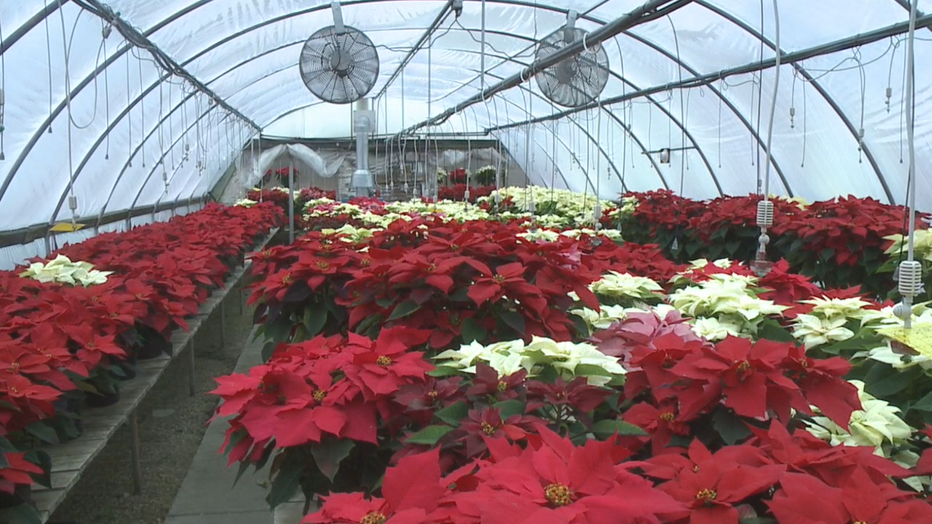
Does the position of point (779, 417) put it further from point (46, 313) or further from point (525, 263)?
point (46, 313)

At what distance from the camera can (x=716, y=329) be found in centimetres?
213

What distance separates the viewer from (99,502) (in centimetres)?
402

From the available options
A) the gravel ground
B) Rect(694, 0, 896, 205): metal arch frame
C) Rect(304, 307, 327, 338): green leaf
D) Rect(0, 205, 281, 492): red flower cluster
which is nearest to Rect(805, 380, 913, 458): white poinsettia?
Rect(304, 307, 327, 338): green leaf

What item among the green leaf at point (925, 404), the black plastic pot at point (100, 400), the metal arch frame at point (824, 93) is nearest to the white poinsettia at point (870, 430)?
the green leaf at point (925, 404)

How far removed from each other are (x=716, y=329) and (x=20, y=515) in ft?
6.69

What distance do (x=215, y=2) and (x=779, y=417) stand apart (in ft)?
31.3

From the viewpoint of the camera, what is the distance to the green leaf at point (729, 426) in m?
1.41

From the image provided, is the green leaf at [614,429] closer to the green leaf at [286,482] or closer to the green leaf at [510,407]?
the green leaf at [510,407]

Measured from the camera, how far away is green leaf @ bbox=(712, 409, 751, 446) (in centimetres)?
141

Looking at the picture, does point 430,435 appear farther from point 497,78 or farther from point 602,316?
point 497,78

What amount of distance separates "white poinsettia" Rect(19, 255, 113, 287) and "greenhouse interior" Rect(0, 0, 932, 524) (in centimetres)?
4

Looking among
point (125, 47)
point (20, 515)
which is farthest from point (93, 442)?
point (125, 47)

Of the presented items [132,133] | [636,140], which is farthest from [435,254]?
[636,140]

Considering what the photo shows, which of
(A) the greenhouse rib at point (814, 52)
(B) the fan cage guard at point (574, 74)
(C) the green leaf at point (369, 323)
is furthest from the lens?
(A) the greenhouse rib at point (814, 52)
